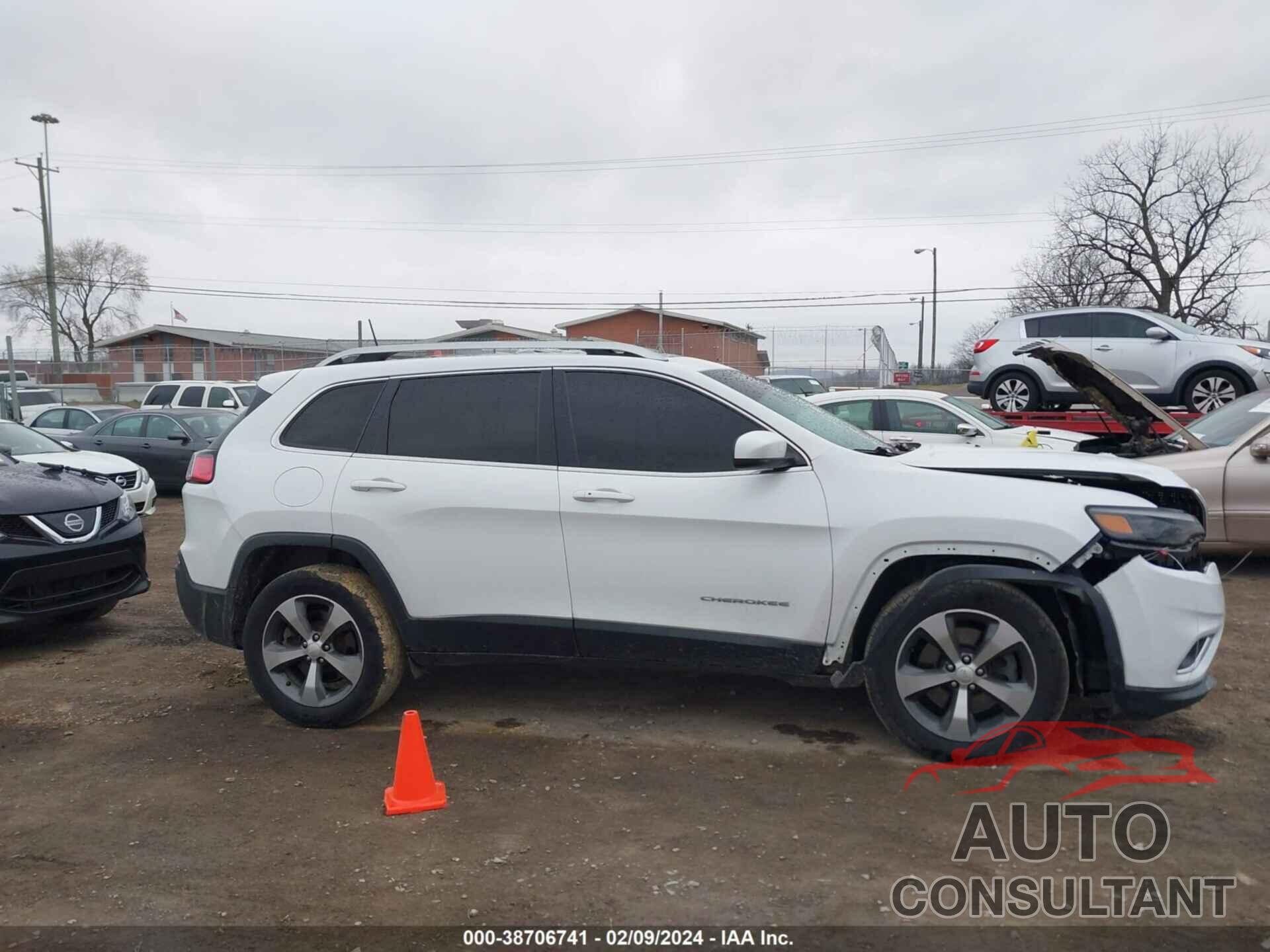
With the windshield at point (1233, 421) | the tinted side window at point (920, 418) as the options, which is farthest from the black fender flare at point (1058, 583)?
the tinted side window at point (920, 418)

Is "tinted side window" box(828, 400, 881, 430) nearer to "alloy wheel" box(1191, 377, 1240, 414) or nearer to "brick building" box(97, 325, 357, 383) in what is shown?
"alloy wheel" box(1191, 377, 1240, 414)

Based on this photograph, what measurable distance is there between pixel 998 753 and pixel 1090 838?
0.66 meters

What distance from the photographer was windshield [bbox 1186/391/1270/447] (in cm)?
832

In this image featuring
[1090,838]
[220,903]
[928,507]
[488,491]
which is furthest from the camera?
[488,491]

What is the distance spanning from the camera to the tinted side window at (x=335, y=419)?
508 cm

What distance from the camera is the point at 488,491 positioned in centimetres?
471

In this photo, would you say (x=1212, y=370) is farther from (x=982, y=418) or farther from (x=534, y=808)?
(x=534, y=808)

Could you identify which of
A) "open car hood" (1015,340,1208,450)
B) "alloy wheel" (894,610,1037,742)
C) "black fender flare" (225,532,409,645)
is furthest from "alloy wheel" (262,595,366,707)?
"open car hood" (1015,340,1208,450)

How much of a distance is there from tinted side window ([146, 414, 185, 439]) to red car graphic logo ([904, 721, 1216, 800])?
46.7 feet

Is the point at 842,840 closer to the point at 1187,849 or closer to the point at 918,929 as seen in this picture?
the point at 918,929

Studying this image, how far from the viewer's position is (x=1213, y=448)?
27.2 feet

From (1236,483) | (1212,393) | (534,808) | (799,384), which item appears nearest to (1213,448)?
(1236,483)

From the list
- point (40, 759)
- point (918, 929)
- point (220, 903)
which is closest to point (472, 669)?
point (40, 759)

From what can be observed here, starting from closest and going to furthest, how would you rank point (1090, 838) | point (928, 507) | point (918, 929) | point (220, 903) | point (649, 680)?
point (918, 929) < point (220, 903) < point (1090, 838) < point (928, 507) < point (649, 680)
